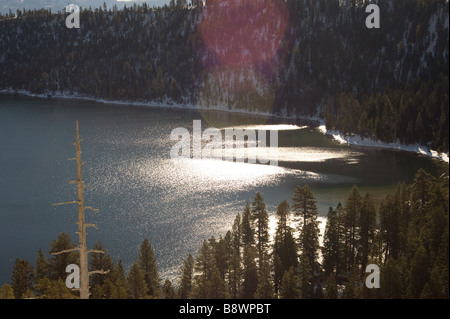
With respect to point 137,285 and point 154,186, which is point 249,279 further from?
point 154,186

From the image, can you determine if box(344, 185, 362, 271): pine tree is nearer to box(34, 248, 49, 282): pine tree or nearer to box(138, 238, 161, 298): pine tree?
box(138, 238, 161, 298): pine tree

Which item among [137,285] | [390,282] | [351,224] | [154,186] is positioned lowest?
[154,186]

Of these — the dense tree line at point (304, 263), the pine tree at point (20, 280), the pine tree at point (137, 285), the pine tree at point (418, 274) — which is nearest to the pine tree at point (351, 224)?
the dense tree line at point (304, 263)

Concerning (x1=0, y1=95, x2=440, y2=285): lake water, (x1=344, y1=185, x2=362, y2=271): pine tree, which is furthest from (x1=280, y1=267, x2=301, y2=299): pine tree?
(x1=0, y1=95, x2=440, y2=285): lake water

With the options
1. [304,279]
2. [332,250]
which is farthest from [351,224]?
[304,279]

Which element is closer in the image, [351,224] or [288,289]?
[288,289]
